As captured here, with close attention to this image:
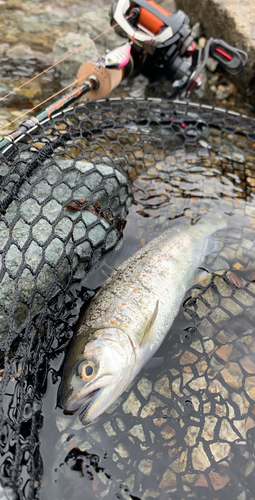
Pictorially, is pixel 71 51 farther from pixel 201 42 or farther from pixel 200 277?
pixel 200 277

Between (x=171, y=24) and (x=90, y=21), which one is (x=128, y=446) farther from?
(x=90, y=21)

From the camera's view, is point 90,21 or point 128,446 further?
point 90,21

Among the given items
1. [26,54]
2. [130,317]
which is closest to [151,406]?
[130,317]

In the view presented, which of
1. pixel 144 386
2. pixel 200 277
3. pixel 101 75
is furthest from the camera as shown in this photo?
pixel 101 75

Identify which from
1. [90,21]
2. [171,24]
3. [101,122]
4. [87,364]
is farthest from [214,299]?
[90,21]

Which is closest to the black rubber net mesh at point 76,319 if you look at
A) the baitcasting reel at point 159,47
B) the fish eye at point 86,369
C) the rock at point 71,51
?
the fish eye at point 86,369

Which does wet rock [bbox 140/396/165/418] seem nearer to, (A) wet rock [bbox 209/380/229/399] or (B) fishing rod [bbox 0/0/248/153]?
(A) wet rock [bbox 209/380/229/399]

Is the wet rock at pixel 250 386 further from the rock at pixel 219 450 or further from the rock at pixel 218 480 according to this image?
the rock at pixel 218 480
